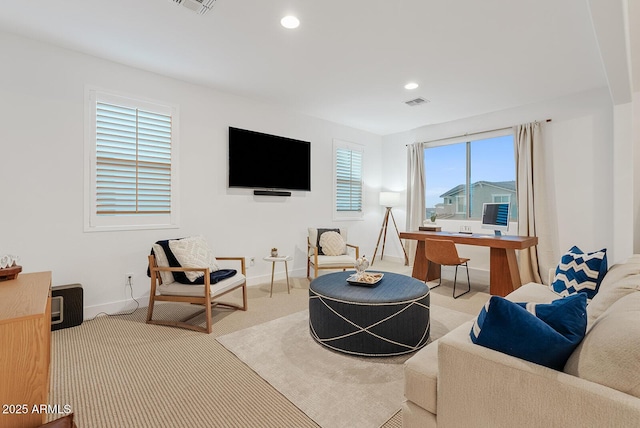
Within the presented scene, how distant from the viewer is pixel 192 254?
3117mm

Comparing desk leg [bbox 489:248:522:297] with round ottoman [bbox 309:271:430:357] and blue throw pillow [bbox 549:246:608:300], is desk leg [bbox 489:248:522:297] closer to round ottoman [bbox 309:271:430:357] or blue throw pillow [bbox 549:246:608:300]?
blue throw pillow [bbox 549:246:608:300]

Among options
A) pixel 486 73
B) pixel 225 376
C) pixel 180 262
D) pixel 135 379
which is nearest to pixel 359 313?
pixel 225 376

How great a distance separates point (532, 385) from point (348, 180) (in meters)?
5.00

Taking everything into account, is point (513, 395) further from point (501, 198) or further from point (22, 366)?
point (501, 198)

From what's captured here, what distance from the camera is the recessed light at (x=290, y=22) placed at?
255 centimetres

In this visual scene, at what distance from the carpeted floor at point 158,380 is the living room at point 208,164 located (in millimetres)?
817

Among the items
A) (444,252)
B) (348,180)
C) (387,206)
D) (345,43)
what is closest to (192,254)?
(345,43)

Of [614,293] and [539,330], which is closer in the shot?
[539,330]

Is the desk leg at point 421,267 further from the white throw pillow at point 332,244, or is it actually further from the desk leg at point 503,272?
the white throw pillow at point 332,244

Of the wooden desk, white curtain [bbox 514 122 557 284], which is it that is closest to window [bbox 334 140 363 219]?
the wooden desk

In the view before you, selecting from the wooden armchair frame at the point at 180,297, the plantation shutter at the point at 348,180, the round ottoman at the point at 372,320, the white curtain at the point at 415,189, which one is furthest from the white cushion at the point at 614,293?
the plantation shutter at the point at 348,180

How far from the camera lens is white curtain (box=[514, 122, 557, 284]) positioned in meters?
4.41

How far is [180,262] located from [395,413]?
2.25 m

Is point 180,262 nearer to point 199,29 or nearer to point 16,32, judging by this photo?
point 199,29
